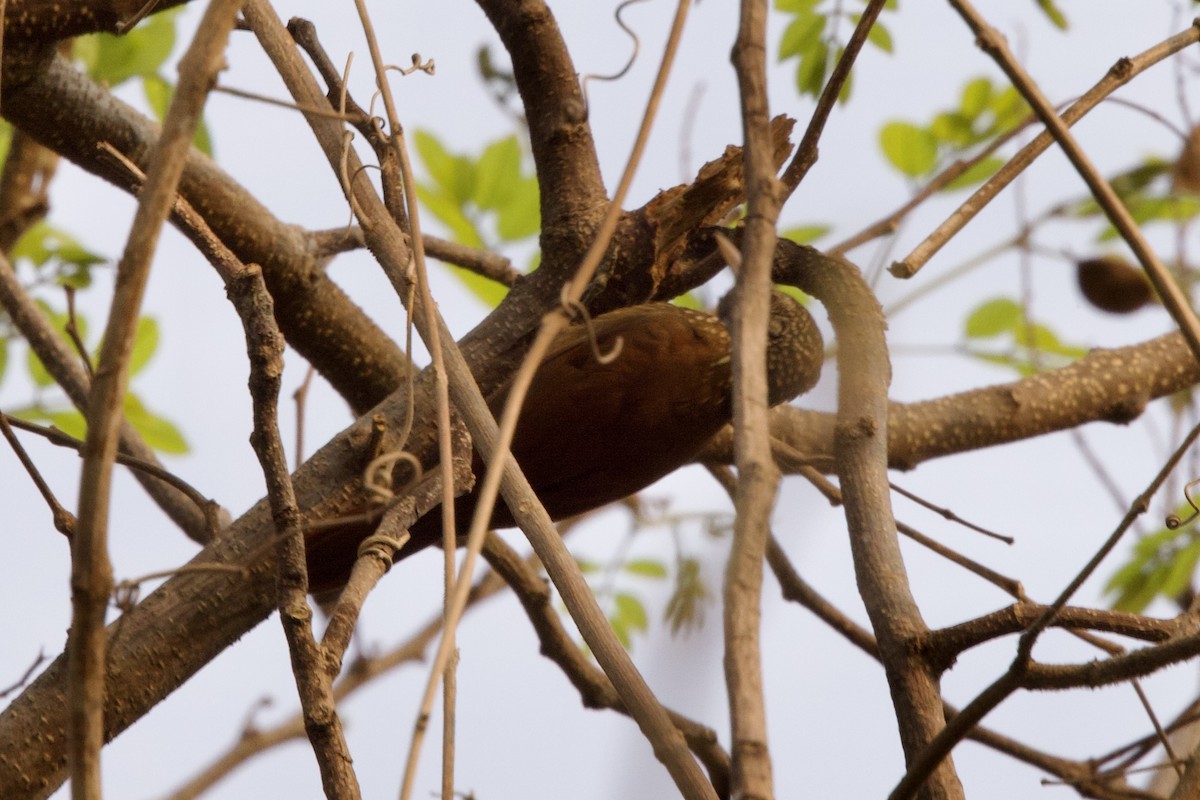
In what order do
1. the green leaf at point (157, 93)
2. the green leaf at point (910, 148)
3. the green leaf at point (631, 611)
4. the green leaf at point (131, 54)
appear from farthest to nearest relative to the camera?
1. the green leaf at point (631, 611)
2. the green leaf at point (910, 148)
3. the green leaf at point (157, 93)
4. the green leaf at point (131, 54)

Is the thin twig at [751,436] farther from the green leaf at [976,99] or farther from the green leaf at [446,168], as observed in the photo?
the green leaf at [976,99]

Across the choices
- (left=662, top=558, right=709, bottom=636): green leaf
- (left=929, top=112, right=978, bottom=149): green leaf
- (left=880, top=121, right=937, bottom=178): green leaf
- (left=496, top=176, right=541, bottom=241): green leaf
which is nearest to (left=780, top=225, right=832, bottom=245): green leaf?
(left=880, top=121, right=937, bottom=178): green leaf

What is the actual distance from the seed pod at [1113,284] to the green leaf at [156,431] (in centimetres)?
194

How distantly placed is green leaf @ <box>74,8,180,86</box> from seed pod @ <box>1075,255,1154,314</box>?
1.94 m

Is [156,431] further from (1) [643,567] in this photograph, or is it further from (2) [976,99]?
(2) [976,99]

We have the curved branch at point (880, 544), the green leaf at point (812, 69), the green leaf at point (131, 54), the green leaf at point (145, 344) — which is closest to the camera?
the curved branch at point (880, 544)

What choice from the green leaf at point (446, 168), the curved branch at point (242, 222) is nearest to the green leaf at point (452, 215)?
the green leaf at point (446, 168)

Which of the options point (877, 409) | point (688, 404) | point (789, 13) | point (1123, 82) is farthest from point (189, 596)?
point (789, 13)

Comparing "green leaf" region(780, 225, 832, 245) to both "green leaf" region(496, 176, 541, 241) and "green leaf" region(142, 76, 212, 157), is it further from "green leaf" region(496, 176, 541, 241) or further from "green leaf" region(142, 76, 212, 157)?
"green leaf" region(142, 76, 212, 157)

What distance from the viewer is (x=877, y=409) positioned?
47.1 inches

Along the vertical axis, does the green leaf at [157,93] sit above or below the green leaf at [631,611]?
above

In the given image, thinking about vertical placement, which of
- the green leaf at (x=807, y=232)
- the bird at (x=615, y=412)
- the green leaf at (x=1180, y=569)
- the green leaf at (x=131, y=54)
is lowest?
the green leaf at (x=1180, y=569)

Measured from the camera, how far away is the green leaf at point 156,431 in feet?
7.86

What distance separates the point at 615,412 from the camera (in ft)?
6.79
